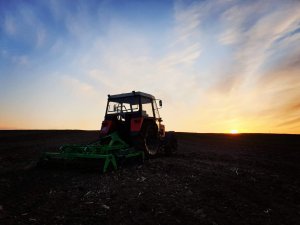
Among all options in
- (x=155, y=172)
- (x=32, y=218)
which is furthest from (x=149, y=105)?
(x=32, y=218)

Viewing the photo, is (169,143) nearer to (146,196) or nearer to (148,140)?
(148,140)

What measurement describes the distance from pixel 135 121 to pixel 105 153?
7.09 feet

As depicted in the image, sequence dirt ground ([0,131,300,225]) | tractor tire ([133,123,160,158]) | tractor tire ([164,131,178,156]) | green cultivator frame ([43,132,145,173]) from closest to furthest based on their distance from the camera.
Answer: dirt ground ([0,131,300,225]) < green cultivator frame ([43,132,145,173]) < tractor tire ([133,123,160,158]) < tractor tire ([164,131,178,156])

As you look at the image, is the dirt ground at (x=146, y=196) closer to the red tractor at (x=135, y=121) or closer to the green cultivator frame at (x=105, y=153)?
the green cultivator frame at (x=105, y=153)

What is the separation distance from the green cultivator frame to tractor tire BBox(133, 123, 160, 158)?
13.8 inches

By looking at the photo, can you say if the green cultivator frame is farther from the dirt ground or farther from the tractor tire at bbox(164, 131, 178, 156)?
the tractor tire at bbox(164, 131, 178, 156)

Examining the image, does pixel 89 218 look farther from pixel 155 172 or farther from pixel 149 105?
pixel 149 105

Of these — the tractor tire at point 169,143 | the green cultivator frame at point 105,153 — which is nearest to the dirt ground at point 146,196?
the green cultivator frame at point 105,153

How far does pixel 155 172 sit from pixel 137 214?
3474 millimetres

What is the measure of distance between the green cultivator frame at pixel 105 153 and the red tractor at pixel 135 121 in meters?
0.50

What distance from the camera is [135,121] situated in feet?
38.1

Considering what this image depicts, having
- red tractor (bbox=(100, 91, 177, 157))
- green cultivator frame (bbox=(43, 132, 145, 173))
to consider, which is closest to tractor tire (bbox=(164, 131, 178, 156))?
red tractor (bbox=(100, 91, 177, 157))

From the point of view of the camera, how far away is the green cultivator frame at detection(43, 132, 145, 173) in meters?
9.38

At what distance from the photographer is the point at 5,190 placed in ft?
24.8
